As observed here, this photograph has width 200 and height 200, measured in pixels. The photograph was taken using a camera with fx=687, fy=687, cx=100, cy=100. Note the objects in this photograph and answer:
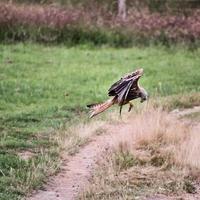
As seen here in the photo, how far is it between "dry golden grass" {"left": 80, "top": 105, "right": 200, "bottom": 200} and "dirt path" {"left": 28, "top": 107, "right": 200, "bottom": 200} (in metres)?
0.15

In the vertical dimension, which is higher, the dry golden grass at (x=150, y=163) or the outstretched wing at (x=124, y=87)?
the outstretched wing at (x=124, y=87)

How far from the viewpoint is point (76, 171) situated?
807cm

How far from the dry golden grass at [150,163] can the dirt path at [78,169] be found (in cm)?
15

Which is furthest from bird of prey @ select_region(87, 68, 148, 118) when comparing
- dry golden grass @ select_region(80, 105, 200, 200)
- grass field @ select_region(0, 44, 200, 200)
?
grass field @ select_region(0, 44, 200, 200)

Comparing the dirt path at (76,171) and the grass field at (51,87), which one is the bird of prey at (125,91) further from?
the grass field at (51,87)

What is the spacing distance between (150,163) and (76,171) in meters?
0.92

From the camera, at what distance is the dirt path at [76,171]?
7223mm

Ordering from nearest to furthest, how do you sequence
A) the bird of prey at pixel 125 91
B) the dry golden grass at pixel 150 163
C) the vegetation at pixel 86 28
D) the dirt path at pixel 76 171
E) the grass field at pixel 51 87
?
the bird of prey at pixel 125 91
the dirt path at pixel 76 171
the dry golden grass at pixel 150 163
the grass field at pixel 51 87
the vegetation at pixel 86 28

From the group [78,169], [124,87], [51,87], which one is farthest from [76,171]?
[51,87]

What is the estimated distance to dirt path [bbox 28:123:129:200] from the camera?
7.22 meters

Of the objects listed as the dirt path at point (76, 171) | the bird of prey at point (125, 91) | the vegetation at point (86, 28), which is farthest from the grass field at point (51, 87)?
the bird of prey at point (125, 91)

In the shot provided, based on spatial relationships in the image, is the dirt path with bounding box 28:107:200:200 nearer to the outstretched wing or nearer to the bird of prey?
the bird of prey

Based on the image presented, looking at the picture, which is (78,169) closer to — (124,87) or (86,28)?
(124,87)

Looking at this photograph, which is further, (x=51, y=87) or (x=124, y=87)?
(x=51, y=87)
